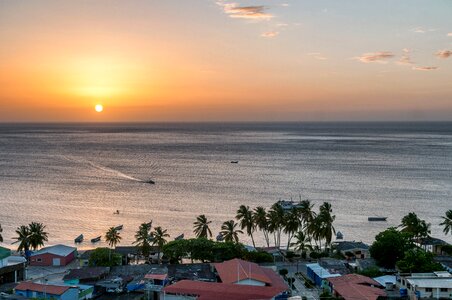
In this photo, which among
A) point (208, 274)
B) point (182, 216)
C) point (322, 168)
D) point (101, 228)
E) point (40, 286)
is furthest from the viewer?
point (322, 168)

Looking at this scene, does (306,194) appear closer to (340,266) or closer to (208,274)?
(340,266)

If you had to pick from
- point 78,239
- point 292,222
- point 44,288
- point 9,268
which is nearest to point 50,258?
point 9,268

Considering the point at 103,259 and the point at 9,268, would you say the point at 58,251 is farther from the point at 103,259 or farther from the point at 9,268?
the point at 9,268

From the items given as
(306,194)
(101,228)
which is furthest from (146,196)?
(306,194)

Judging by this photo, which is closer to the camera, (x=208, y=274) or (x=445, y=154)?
(x=208, y=274)

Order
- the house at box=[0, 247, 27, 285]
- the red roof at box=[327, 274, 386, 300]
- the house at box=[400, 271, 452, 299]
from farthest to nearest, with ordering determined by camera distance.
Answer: the house at box=[0, 247, 27, 285]
the house at box=[400, 271, 452, 299]
the red roof at box=[327, 274, 386, 300]

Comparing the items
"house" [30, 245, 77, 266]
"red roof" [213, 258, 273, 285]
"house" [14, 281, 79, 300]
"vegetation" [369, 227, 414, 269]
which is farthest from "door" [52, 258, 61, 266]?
"vegetation" [369, 227, 414, 269]

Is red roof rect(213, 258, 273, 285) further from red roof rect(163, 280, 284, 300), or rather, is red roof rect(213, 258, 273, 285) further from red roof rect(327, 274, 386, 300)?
red roof rect(327, 274, 386, 300)
